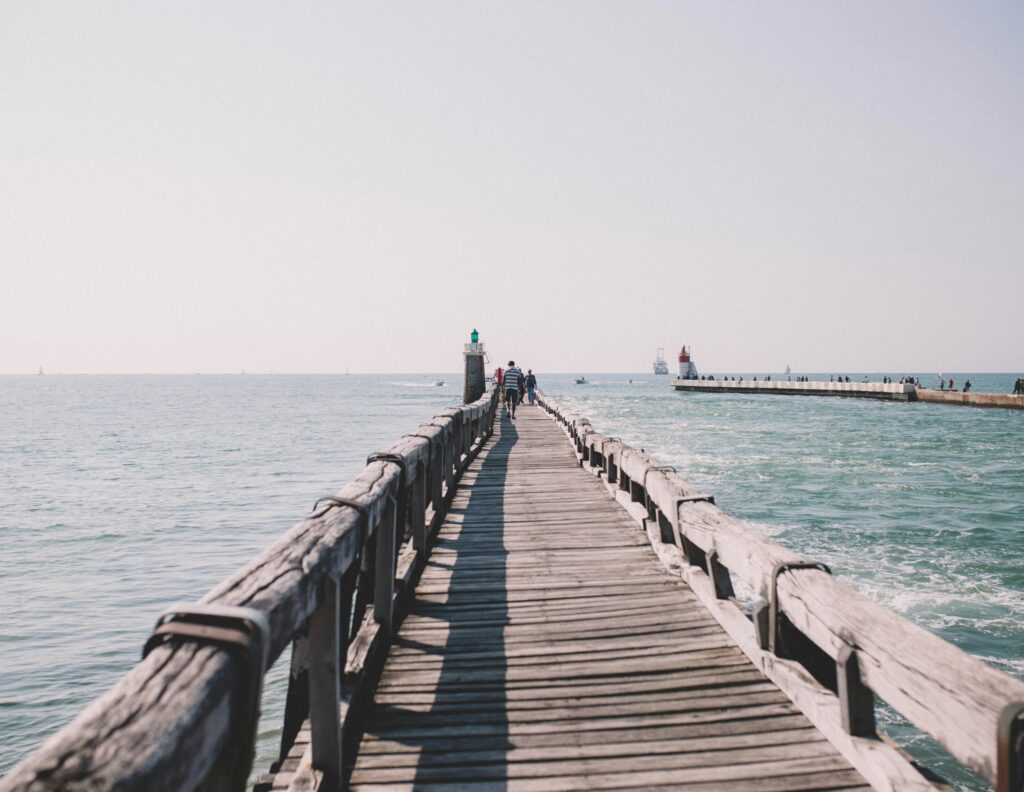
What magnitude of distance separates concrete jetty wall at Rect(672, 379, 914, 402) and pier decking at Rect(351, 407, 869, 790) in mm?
72941

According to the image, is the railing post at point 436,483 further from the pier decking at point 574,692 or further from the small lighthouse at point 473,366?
the small lighthouse at point 473,366

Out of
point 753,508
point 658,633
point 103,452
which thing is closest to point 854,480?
point 753,508

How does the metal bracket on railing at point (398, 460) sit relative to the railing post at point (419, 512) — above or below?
above

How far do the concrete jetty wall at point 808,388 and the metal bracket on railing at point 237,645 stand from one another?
3028 inches

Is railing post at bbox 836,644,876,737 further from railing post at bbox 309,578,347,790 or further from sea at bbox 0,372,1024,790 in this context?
sea at bbox 0,372,1024,790

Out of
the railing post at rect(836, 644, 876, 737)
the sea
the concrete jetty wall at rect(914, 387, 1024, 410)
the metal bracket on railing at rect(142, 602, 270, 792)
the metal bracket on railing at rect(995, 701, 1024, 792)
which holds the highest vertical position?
the metal bracket on railing at rect(142, 602, 270, 792)

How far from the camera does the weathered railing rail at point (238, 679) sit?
1.42 meters

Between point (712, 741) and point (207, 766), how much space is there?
8.29 feet

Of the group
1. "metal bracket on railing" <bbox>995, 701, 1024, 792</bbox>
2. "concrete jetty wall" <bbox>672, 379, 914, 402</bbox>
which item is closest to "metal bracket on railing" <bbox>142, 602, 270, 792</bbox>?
"metal bracket on railing" <bbox>995, 701, 1024, 792</bbox>

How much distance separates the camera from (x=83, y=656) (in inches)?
396

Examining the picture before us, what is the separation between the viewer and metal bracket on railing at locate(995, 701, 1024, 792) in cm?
186

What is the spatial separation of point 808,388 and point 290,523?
262 feet

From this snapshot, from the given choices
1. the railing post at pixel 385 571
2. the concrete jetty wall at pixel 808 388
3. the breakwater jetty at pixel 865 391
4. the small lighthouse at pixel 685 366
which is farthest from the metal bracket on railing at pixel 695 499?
the small lighthouse at pixel 685 366

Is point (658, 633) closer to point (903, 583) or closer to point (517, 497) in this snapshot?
point (517, 497)
